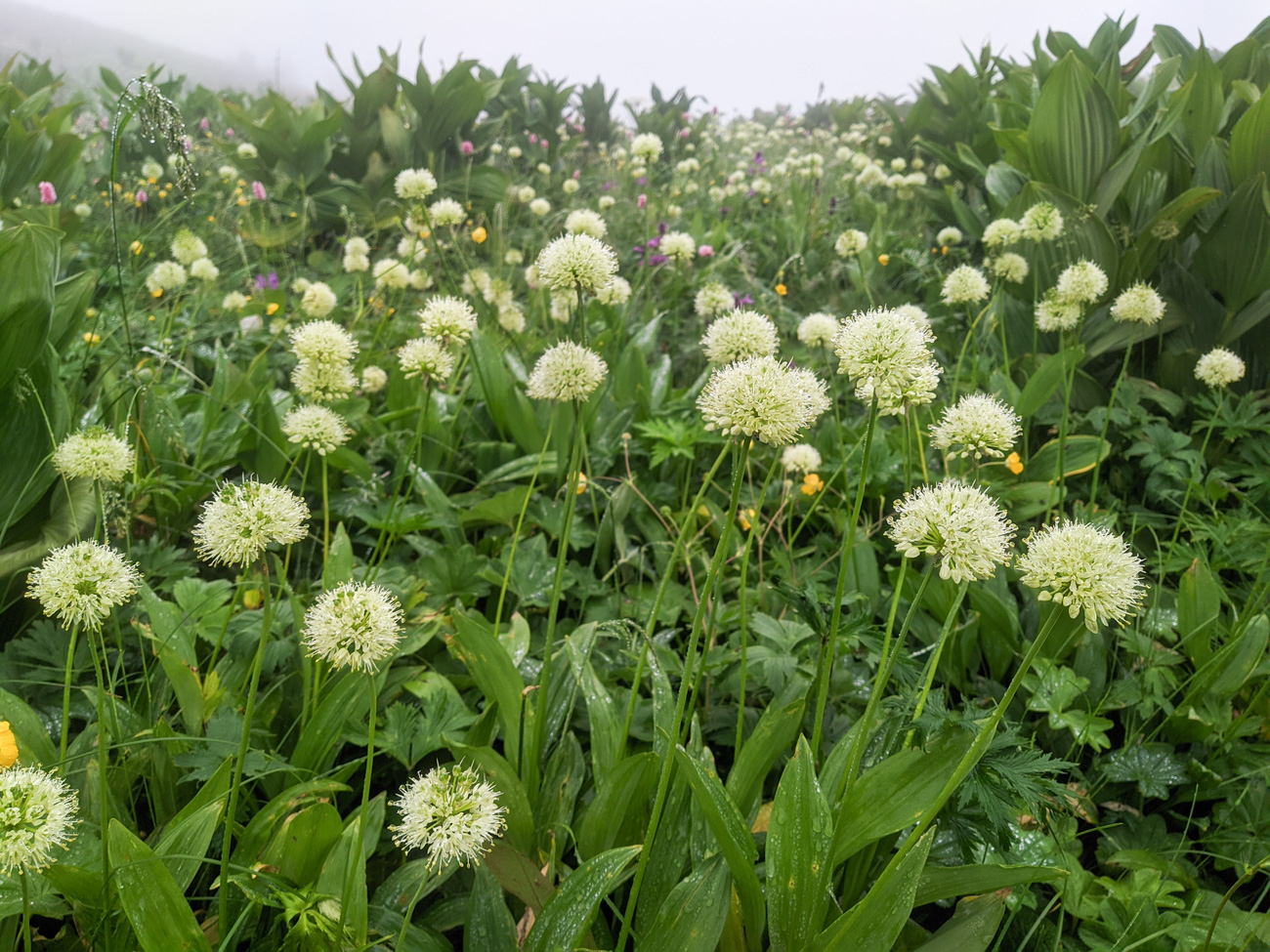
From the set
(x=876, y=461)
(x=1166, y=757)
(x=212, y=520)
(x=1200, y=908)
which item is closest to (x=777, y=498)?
(x=876, y=461)

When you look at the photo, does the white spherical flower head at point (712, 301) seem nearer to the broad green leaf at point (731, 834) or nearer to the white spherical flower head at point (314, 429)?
the white spherical flower head at point (314, 429)

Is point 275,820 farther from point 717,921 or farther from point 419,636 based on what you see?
point 717,921

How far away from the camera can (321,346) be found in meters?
1.58

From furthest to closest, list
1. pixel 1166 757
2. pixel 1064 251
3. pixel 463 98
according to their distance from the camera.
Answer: pixel 463 98
pixel 1064 251
pixel 1166 757

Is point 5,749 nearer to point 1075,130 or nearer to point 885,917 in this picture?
point 885,917

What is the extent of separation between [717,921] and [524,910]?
0.43 m

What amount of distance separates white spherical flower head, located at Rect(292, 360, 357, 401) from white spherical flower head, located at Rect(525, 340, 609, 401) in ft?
1.60

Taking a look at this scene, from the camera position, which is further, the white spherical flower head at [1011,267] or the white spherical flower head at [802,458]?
the white spherical flower head at [1011,267]

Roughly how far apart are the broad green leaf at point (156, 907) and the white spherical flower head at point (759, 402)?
957 millimetres

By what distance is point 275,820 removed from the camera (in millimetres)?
1271

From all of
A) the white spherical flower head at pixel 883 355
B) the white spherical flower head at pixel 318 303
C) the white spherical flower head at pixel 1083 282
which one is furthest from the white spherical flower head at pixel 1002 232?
the white spherical flower head at pixel 318 303

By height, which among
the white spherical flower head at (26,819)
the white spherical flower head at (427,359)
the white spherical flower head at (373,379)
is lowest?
the white spherical flower head at (26,819)

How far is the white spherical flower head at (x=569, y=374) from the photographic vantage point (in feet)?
4.49

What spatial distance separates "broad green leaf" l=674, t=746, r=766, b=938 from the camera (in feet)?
3.50
